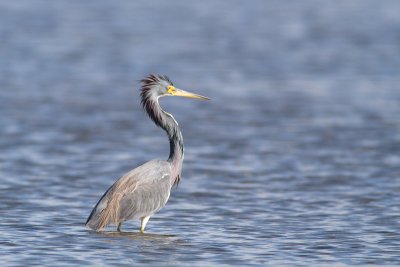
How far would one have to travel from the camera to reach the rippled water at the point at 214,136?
12.3m

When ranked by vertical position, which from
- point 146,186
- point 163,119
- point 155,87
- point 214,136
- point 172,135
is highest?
point 214,136

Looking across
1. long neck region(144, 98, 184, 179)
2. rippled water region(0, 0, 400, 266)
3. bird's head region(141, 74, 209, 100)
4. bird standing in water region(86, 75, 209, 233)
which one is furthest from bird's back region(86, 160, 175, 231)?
bird's head region(141, 74, 209, 100)

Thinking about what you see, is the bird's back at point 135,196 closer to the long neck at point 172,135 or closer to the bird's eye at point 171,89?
the long neck at point 172,135

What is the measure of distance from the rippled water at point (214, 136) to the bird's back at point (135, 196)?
23 cm

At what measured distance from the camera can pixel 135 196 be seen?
12.9 metres

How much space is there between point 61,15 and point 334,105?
17.7 m

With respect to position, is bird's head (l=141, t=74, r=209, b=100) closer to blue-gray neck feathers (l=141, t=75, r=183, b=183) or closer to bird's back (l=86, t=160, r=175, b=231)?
blue-gray neck feathers (l=141, t=75, r=183, b=183)

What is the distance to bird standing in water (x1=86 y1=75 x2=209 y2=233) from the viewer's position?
12625 millimetres

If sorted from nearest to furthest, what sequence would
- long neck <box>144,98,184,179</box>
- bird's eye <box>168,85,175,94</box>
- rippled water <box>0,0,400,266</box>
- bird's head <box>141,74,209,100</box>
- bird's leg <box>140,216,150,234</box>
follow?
rippled water <box>0,0,400,266</box>, bird's leg <box>140,216,150,234</box>, long neck <box>144,98,184,179</box>, bird's head <box>141,74,209,100</box>, bird's eye <box>168,85,175,94</box>

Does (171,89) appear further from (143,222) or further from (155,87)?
(143,222)

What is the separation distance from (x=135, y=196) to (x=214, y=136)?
7.13 m

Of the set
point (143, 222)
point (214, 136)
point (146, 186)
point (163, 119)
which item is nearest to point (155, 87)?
point (163, 119)

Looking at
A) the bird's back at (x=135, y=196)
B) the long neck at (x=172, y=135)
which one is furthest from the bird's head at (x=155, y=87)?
Answer: the bird's back at (x=135, y=196)

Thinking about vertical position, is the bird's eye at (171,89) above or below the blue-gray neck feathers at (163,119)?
above
